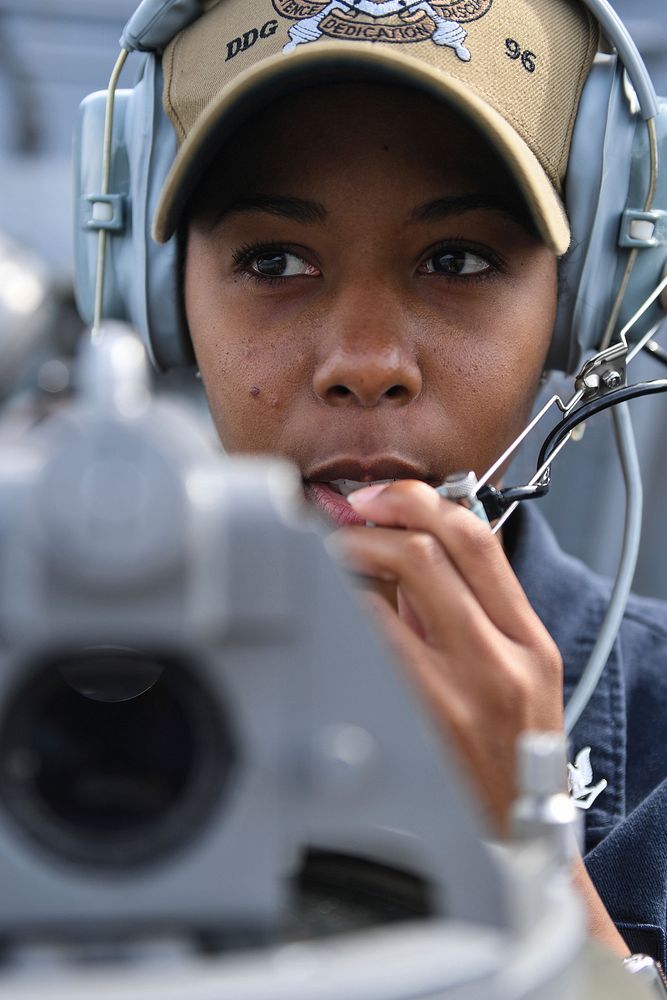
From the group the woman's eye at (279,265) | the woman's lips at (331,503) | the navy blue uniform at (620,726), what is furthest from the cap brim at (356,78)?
the navy blue uniform at (620,726)

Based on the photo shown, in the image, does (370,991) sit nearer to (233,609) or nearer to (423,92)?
(233,609)

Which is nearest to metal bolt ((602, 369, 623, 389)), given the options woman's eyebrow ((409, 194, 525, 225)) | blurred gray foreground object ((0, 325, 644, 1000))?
woman's eyebrow ((409, 194, 525, 225))

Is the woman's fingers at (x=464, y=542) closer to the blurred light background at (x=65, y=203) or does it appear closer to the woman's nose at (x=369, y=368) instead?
the woman's nose at (x=369, y=368)

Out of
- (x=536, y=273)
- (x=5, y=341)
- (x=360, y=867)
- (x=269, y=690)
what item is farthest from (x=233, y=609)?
(x=536, y=273)

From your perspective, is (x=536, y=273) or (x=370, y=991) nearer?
(x=370, y=991)

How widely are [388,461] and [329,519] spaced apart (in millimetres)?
71

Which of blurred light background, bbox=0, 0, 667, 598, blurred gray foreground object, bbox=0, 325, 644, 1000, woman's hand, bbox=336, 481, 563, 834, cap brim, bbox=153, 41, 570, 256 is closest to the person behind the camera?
blurred gray foreground object, bbox=0, 325, 644, 1000

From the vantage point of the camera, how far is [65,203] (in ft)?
12.1

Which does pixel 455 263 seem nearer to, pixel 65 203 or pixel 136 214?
pixel 136 214

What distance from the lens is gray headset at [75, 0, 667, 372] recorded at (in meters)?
1.03

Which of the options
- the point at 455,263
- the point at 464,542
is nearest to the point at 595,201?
the point at 455,263

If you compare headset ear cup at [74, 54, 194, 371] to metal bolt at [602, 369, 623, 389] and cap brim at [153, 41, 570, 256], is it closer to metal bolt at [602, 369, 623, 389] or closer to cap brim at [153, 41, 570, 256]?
cap brim at [153, 41, 570, 256]

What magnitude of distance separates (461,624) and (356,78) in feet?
1.80

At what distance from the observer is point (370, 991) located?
1.14ft
